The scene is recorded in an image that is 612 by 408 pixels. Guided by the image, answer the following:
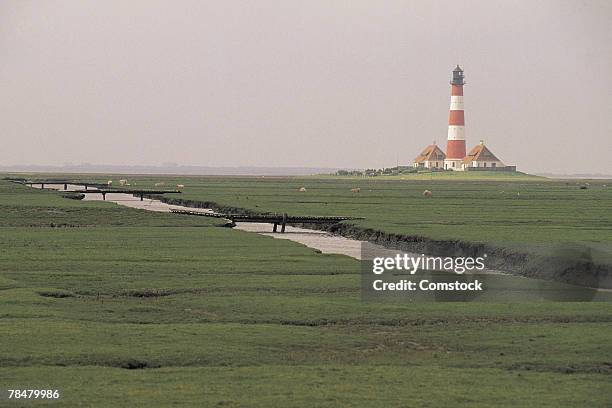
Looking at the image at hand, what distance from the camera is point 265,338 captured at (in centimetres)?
2194

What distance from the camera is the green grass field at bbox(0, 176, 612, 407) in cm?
1758

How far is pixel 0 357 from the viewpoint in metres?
19.3

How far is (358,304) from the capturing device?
27156 mm

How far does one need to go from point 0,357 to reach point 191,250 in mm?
22621

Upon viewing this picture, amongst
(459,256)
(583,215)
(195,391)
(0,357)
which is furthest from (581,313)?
(583,215)

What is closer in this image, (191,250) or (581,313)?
(581,313)

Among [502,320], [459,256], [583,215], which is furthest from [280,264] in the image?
[583,215]

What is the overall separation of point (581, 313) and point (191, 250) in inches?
757

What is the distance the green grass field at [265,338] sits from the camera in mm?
17578

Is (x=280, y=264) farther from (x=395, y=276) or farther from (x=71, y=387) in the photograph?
(x=71, y=387)

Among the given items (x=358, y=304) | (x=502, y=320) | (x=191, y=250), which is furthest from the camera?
(x=191, y=250)

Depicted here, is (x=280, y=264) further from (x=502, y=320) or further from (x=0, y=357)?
(x=0, y=357)

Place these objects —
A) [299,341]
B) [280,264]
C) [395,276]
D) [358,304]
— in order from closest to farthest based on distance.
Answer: [299,341]
[358,304]
[395,276]
[280,264]

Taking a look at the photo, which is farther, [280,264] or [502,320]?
[280,264]
